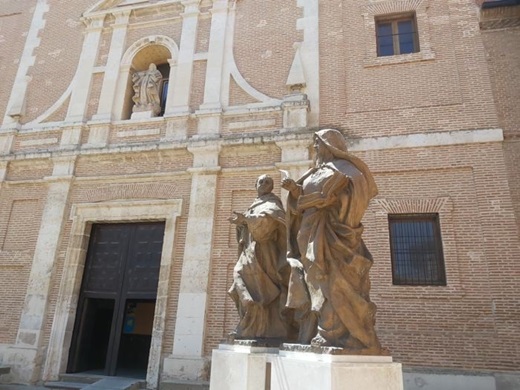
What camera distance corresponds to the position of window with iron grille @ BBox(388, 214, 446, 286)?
797 centimetres

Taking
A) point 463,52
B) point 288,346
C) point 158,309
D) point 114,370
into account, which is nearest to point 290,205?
point 288,346

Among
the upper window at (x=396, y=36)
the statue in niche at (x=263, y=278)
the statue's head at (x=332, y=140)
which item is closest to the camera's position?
the statue's head at (x=332, y=140)

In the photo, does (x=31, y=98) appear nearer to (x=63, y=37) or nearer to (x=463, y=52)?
(x=63, y=37)

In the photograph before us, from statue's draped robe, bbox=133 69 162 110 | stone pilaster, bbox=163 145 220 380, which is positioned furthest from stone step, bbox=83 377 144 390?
statue's draped robe, bbox=133 69 162 110

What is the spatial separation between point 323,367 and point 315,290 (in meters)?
0.70

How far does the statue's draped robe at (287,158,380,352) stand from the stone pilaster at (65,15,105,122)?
28.9 ft

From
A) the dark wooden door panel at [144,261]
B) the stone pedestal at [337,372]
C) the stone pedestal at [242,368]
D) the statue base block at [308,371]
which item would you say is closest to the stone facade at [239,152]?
the dark wooden door panel at [144,261]

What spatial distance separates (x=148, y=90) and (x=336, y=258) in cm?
882

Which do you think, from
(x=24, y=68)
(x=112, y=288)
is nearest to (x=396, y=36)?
(x=112, y=288)

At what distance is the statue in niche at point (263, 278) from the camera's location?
175 inches

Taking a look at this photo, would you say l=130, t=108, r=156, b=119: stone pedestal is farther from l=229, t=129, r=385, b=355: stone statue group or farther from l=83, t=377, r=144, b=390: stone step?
l=229, t=129, r=385, b=355: stone statue group

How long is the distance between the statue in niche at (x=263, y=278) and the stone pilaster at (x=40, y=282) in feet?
21.1

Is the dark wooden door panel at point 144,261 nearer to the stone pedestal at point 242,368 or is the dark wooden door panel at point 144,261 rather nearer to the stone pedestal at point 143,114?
the stone pedestal at point 143,114

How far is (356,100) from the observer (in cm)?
955
